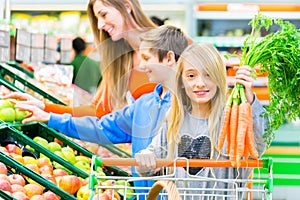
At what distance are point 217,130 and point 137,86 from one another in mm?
625

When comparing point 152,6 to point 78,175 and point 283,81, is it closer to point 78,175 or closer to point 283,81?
point 78,175

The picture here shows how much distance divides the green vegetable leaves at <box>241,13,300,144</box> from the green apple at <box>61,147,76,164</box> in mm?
1457

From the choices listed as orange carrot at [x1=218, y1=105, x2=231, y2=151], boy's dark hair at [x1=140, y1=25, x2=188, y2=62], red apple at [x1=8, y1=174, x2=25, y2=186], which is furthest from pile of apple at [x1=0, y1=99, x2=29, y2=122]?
orange carrot at [x1=218, y1=105, x2=231, y2=151]

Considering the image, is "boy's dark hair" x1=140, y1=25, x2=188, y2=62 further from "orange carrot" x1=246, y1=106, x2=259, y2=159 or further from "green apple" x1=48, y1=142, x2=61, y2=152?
"green apple" x1=48, y1=142, x2=61, y2=152

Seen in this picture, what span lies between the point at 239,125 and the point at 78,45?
5.12m

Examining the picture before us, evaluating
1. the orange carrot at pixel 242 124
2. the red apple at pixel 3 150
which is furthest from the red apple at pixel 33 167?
the orange carrot at pixel 242 124

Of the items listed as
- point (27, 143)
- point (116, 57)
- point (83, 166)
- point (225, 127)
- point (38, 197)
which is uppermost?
point (116, 57)

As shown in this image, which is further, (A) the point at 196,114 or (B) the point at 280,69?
(A) the point at 196,114

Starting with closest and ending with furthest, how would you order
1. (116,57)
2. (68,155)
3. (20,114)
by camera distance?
(116,57), (68,155), (20,114)

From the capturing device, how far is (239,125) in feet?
9.09

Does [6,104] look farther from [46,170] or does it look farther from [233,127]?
[233,127]

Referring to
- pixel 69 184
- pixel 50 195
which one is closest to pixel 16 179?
pixel 50 195

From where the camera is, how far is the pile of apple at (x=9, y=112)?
400 cm

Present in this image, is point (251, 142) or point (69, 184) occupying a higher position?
point (251, 142)
